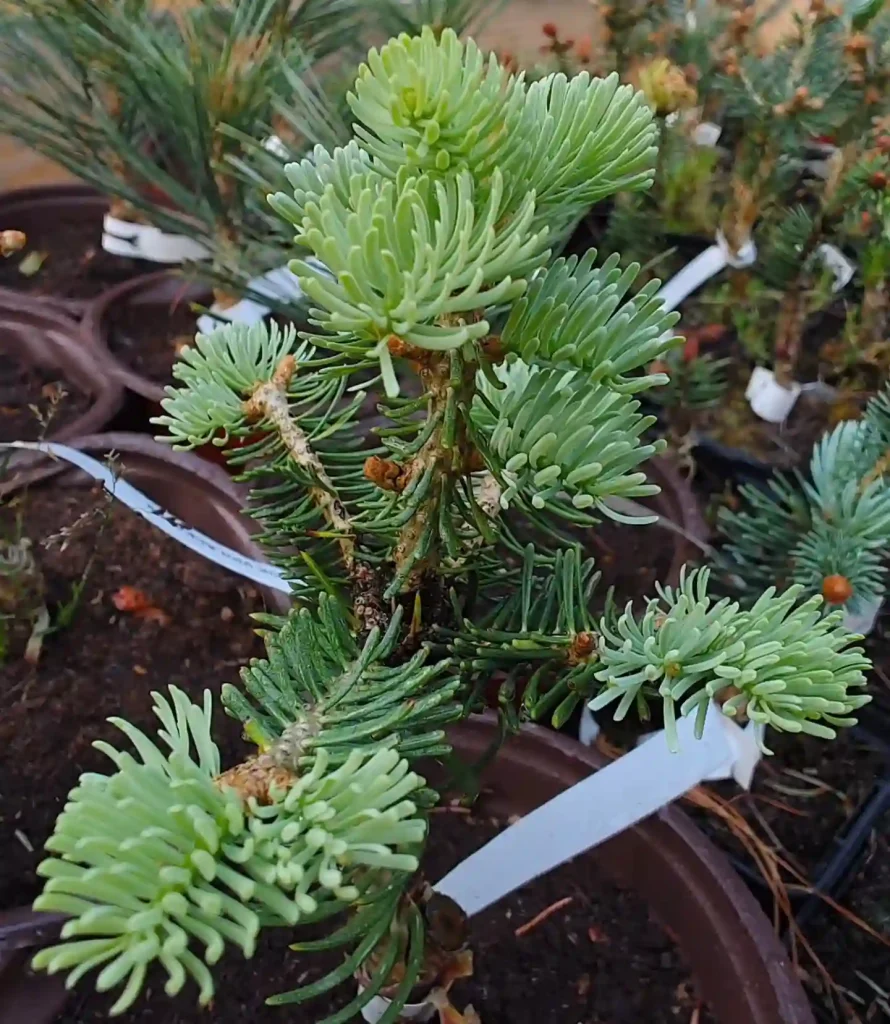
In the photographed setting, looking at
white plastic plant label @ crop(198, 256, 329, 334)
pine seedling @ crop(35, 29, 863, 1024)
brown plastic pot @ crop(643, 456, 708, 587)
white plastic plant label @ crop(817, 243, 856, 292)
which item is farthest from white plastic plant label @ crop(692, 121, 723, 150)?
pine seedling @ crop(35, 29, 863, 1024)

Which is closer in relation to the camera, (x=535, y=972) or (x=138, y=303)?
(x=535, y=972)

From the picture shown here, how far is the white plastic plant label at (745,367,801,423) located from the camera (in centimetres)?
98

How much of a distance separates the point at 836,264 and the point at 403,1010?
814 millimetres

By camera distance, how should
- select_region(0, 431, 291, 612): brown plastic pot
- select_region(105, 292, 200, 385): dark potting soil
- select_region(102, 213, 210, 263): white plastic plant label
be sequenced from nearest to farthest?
1. select_region(0, 431, 291, 612): brown plastic pot
2. select_region(102, 213, 210, 263): white plastic plant label
3. select_region(105, 292, 200, 385): dark potting soil

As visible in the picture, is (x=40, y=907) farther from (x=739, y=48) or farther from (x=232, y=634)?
(x=739, y=48)

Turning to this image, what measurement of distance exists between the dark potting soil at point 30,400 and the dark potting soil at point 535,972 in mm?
561

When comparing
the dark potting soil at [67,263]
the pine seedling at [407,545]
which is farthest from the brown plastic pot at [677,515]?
the dark potting soil at [67,263]

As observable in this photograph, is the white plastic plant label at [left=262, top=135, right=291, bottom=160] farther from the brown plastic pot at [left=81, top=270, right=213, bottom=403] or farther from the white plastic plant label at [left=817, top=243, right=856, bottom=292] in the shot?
the white plastic plant label at [left=817, top=243, right=856, bottom=292]

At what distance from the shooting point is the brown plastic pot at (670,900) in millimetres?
503

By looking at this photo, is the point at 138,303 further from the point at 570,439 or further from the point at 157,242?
the point at 570,439

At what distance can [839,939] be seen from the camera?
655 millimetres

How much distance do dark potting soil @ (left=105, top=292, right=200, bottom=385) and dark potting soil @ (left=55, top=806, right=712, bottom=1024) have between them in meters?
0.62

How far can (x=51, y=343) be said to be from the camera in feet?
3.30

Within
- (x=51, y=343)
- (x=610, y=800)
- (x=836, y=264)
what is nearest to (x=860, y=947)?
(x=610, y=800)
